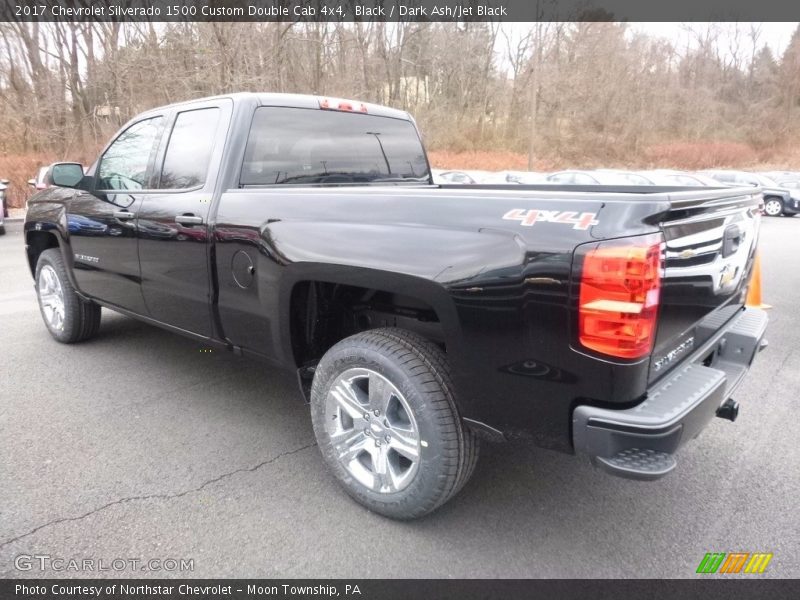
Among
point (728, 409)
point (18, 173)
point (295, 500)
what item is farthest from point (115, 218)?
point (18, 173)

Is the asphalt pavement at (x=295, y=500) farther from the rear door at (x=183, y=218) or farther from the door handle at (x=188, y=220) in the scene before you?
the door handle at (x=188, y=220)

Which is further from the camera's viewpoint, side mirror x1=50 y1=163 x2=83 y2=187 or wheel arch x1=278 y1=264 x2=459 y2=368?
side mirror x1=50 y1=163 x2=83 y2=187

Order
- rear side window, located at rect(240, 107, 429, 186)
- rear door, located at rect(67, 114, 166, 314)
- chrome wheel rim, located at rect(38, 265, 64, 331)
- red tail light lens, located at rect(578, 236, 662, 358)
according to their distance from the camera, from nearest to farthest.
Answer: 1. red tail light lens, located at rect(578, 236, 662, 358)
2. rear side window, located at rect(240, 107, 429, 186)
3. rear door, located at rect(67, 114, 166, 314)
4. chrome wheel rim, located at rect(38, 265, 64, 331)

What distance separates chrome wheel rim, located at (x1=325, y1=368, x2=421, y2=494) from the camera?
252 cm

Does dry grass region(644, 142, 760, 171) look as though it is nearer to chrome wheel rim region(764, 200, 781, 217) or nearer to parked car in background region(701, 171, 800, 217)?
parked car in background region(701, 171, 800, 217)

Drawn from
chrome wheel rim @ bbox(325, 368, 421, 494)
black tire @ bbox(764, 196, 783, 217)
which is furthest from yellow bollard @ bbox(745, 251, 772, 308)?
black tire @ bbox(764, 196, 783, 217)

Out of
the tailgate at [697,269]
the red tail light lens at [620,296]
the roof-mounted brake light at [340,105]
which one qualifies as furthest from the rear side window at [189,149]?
the tailgate at [697,269]

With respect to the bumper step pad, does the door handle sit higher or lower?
higher

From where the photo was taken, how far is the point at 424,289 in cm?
230

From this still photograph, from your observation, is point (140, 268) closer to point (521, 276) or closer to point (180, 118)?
point (180, 118)

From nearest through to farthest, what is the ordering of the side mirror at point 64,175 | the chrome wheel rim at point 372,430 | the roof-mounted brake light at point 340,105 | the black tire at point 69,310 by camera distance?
the chrome wheel rim at point 372,430 → the roof-mounted brake light at point 340,105 → the side mirror at point 64,175 → the black tire at point 69,310

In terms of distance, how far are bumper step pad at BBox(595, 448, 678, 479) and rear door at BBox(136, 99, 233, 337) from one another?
228 cm

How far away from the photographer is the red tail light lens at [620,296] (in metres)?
1.88

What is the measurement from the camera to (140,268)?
377 centimetres
